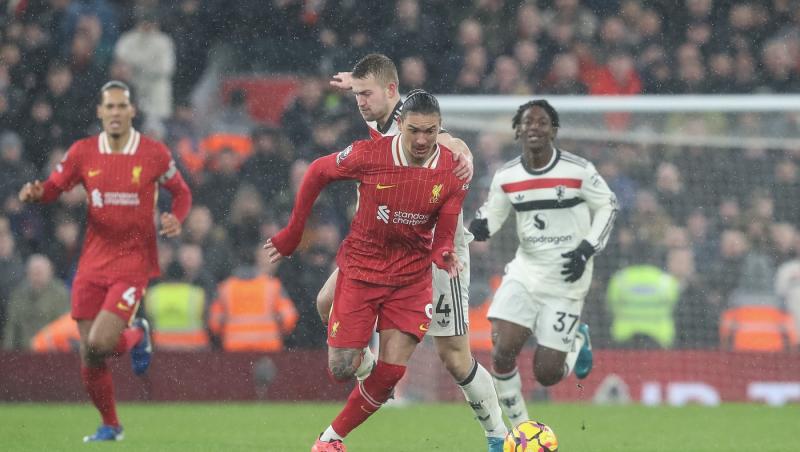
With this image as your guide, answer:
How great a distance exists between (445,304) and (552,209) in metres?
1.92

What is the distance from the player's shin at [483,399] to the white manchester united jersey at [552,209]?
5.78 ft

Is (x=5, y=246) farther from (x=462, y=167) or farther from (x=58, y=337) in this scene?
(x=462, y=167)

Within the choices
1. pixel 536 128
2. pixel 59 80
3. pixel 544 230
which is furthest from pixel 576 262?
pixel 59 80

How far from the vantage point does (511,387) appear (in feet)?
30.5

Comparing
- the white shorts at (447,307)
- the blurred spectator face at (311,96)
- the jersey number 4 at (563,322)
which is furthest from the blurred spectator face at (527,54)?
the white shorts at (447,307)

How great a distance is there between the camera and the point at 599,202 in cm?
970

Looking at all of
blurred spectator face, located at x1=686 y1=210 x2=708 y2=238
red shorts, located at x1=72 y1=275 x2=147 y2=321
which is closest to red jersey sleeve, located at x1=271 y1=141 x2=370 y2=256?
red shorts, located at x1=72 y1=275 x2=147 y2=321

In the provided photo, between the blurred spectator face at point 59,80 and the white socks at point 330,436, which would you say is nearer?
the white socks at point 330,436

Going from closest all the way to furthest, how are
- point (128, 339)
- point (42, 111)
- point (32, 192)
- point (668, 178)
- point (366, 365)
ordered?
1. point (366, 365)
2. point (32, 192)
3. point (128, 339)
4. point (668, 178)
5. point (42, 111)

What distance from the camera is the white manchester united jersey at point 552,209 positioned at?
9695mm

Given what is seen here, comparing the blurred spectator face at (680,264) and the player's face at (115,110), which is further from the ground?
the player's face at (115,110)

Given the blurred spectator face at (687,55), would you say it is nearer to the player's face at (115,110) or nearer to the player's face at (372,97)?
the player's face at (115,110)

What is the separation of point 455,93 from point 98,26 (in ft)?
14.0

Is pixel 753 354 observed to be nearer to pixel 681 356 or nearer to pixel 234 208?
pixel 681 356
